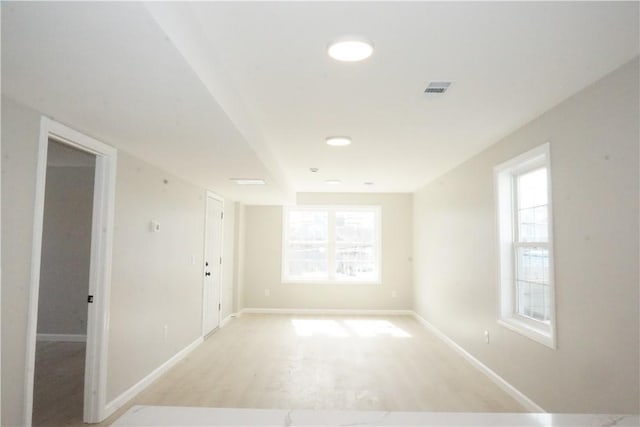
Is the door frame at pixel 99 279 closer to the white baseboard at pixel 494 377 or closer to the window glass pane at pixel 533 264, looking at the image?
the white baseboard at pixel 494 377

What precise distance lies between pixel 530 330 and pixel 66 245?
5.88m

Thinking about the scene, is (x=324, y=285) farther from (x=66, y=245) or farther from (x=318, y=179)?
(x=66, y=245)

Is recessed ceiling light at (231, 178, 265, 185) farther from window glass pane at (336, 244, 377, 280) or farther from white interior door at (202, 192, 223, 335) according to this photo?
window glass pane at (336, 244, 377, 280)

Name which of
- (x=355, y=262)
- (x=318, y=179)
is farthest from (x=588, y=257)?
(x=355, y=262)

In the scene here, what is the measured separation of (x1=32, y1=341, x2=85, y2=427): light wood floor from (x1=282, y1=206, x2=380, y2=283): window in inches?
153

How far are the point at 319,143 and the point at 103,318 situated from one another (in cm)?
246

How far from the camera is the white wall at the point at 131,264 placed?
2.14 metres

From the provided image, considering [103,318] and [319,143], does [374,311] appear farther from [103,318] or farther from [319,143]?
[103,318]

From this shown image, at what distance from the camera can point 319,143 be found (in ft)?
13.2

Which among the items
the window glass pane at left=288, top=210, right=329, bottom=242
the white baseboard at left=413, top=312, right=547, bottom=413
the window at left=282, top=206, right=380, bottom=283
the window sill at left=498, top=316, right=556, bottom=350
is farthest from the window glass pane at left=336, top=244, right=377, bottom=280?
the window sill at left=498, top=316, right=556, bottom=350

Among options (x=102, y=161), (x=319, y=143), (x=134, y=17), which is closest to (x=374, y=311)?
(x=319, y=143)

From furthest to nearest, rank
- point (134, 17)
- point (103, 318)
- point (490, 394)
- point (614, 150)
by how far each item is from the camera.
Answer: point (490, 394), point (103, 318), point (614, 150), point (134, 17)

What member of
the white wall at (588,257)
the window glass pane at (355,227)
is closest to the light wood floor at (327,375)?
the white wall at (588,257)

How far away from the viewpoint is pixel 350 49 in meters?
2.04
